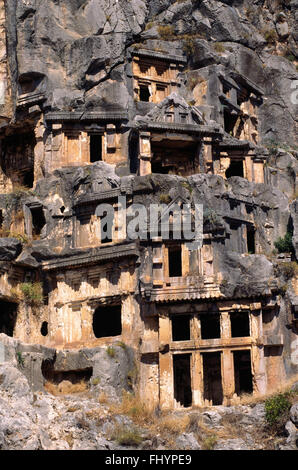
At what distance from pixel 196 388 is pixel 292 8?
2456 centimetres

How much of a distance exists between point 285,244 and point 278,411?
10727 millimetres

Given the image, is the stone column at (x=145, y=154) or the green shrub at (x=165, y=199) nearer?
the green shrub at (x=165, y=199)

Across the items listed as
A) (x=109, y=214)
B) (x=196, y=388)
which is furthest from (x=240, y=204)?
(x=196, y=388)

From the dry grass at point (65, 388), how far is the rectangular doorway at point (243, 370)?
804 centimetres

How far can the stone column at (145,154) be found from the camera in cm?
4228

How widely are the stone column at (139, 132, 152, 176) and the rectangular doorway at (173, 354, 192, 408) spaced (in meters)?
9.04

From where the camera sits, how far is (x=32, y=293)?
40844mm

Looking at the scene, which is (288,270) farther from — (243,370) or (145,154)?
(145,154)

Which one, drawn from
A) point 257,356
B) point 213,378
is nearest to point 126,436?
point 257,356

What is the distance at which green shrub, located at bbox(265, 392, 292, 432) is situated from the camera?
3328 cm

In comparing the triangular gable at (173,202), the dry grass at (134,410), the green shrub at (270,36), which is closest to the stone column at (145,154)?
the triangular gable at (173,202)

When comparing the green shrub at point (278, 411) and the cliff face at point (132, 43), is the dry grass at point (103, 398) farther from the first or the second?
the cliff face at point (132, 43)

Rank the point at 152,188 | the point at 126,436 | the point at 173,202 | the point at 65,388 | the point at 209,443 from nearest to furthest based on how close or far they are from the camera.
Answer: the point at 126,436
the point at 209,443
the point at 65,388
the point at 173,202
the point at 152,188

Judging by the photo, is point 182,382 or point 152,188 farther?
point 182,382
